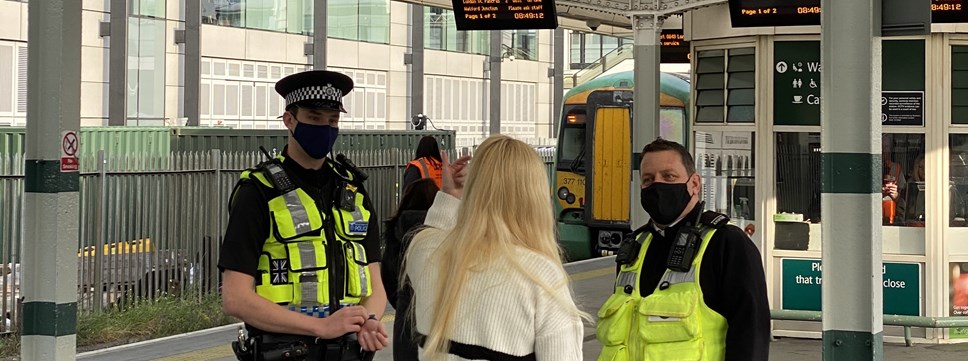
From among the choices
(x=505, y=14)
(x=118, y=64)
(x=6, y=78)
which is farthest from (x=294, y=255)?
(x=118, y=64)

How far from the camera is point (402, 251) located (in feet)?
17.3

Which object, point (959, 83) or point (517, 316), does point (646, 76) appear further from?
point (517, 316)

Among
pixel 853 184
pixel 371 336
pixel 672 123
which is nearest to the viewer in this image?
pixel 371 336

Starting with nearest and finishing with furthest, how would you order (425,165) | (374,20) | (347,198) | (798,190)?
(347,198)
(798,190)
(425,165)
(374,20)

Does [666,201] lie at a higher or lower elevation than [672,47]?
lower

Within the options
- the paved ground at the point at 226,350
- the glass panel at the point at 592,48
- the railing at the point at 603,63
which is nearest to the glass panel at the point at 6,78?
the railing at the point at 603,63

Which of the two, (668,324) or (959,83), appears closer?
(668,324)

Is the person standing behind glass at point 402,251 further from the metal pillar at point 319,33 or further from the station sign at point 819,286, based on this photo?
the metal pillar at point 319,33

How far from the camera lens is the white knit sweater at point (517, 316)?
317 cm

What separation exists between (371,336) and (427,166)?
24.9 ft

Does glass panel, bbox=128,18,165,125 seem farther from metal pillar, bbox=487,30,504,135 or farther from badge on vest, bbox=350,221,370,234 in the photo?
badge on vest, bbox=350,221,370,234

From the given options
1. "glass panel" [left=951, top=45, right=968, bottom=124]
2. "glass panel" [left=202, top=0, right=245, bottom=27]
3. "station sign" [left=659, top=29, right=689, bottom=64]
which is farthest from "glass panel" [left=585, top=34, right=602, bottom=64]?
"glass panel" [left=951, top=45, right=968, bottom=124]

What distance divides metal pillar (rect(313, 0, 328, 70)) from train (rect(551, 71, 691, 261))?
870 inches

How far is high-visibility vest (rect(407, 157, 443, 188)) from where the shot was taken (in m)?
11.5
